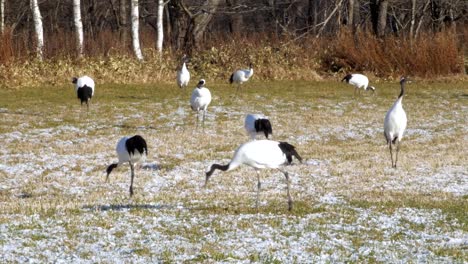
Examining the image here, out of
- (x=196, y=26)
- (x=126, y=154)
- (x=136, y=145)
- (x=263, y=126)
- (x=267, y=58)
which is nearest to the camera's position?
(x=136, y=145)

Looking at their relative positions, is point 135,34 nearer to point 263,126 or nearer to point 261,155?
point 263,126

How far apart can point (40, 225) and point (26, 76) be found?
20.5m

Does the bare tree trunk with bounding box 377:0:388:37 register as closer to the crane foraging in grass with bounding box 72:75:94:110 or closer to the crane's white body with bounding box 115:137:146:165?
the crane foraging in grass with bounding box 72:75:94:110

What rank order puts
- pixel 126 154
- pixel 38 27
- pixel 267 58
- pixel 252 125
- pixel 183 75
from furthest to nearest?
pixel 267 58 < pixel 38 27 < pixel 183 75 < pixel 252 125 < pixel 126 154

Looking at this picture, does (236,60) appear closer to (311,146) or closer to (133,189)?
(311,146)

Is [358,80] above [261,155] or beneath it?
beneath

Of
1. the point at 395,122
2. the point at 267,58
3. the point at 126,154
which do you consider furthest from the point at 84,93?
the point at 267,58

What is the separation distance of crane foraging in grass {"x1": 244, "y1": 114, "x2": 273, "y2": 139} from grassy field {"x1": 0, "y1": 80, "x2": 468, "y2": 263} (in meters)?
0.80

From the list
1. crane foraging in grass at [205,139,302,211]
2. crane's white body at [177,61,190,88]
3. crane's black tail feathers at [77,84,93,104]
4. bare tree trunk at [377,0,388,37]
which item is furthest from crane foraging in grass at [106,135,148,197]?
bare tree trunk at [377,0,388,37]

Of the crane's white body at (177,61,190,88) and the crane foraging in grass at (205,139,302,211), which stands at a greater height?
the crane foraging in grass at (205,139,302,211)

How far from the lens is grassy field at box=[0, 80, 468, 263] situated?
8102 millimetres

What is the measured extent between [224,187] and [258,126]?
314 centimetres

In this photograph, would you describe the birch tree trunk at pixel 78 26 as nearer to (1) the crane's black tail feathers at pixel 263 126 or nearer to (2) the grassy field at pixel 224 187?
(2) the grassy field at pixel 224 187

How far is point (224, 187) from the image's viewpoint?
12.5 metres
